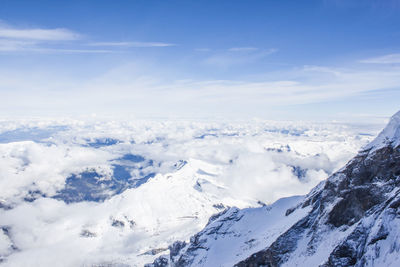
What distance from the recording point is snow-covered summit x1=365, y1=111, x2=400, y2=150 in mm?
81544

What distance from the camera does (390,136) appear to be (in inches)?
3329

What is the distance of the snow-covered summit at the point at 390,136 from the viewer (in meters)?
81.5

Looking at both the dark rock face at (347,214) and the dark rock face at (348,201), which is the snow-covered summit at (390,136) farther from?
the dark rock face at (348,201)

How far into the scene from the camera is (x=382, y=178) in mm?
76125

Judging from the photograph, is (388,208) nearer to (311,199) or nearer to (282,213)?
(311,199)

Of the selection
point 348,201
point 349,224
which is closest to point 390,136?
point 348,201

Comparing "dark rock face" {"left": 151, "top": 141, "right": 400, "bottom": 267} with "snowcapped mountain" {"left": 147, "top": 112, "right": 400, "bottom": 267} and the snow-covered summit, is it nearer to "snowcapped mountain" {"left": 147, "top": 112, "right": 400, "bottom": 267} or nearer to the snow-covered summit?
"snowcapped mountain" {"left": 147, "top": 112, "right": 400, "bottom": 267}

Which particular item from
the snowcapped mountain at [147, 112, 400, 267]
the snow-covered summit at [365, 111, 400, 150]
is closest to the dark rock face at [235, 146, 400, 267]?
the snowcapped mountain at [147, 112, 400, 267]

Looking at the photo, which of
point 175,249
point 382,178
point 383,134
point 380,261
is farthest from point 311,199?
point 175,249

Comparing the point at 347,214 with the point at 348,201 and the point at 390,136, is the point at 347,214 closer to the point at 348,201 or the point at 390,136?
the point at 348,201

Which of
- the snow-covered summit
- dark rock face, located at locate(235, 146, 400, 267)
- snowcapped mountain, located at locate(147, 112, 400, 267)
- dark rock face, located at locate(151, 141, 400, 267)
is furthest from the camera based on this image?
the snow-covered summit

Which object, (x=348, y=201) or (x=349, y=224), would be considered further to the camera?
(x=348, y=201)

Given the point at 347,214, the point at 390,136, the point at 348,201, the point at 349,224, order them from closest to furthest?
the point at 349,224, the point at 347,214, the point at 348,201, the point at 390,136

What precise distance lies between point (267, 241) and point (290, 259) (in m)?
16.3
